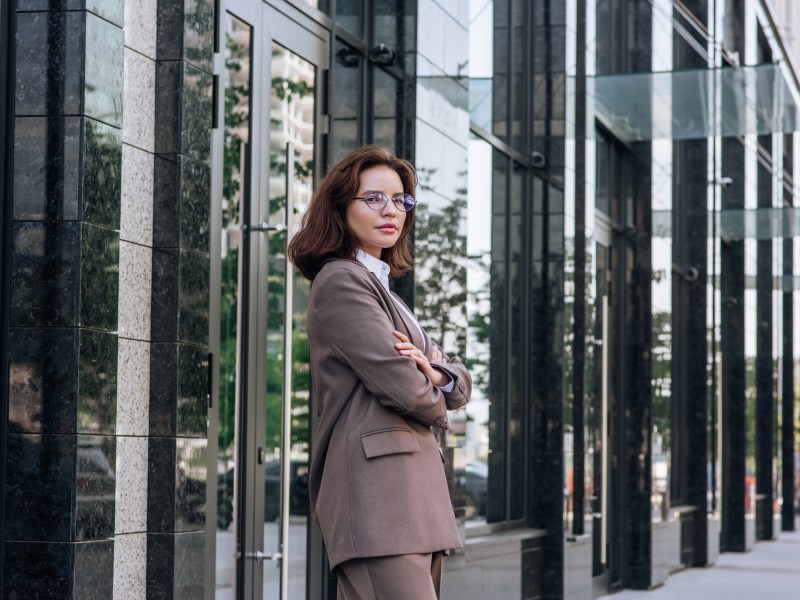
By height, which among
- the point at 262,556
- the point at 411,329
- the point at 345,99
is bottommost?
the point at 262,556

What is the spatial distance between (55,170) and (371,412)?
1.50 m

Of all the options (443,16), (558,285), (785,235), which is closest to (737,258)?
(785,235)

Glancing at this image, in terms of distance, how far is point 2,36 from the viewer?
4098 millimetres

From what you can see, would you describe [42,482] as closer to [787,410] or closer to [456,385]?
[456,385]

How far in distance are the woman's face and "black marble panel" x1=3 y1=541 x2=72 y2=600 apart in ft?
4.54

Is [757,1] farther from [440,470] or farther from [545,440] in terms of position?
[440,470]

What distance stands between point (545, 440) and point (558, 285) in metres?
1.10

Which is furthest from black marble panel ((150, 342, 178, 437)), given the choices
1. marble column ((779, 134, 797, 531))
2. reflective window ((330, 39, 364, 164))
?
marble column ((779, 134, 797, 531))

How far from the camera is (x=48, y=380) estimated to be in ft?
13.0

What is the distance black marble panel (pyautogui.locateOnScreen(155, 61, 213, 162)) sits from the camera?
4570mm

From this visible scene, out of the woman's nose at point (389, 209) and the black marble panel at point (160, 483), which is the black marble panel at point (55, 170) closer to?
the black marble panel at point (160, 483)

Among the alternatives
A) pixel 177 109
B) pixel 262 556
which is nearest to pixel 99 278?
pixel 177 109

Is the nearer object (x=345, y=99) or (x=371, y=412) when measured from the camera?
(x=371, y=412)

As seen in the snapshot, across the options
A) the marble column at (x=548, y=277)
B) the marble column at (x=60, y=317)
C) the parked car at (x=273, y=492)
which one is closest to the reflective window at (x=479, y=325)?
the marble column at (x=548, y=277)
